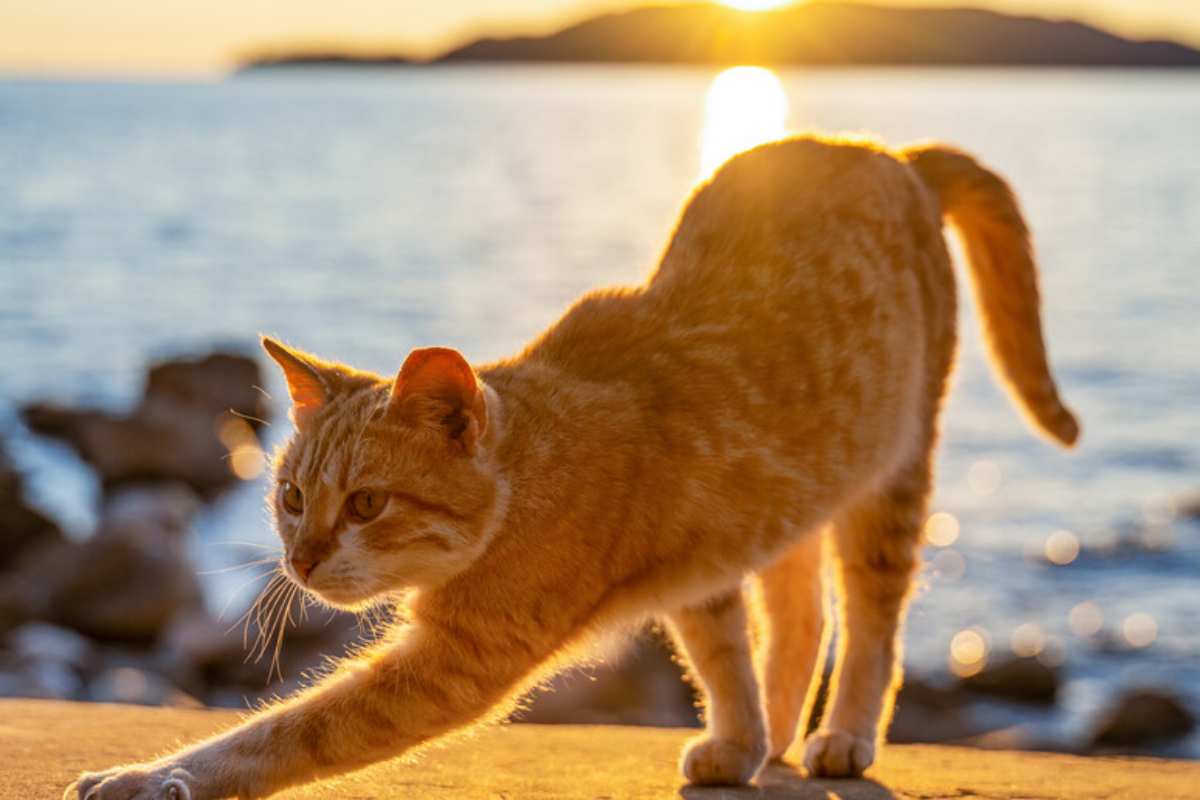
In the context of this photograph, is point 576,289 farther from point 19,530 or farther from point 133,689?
point 133,689

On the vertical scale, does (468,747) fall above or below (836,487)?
below

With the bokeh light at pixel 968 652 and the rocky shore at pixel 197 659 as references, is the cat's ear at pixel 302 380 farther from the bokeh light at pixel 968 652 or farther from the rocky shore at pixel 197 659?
the bokeh light at pixel 968 652

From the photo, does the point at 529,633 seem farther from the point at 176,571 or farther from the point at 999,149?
the point at 999,149

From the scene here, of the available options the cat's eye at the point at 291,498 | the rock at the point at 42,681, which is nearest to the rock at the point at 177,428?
the rock at the point at 42,681

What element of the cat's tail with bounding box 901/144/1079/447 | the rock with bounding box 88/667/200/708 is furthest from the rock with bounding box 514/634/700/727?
the cat's tail with bounding box 901/144/1079/447

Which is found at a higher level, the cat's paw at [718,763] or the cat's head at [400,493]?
the cat's head at [400,493]

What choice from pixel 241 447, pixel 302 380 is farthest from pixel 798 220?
pixel 241 447

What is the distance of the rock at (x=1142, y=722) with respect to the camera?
8.75 meters

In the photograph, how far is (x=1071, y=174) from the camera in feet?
155

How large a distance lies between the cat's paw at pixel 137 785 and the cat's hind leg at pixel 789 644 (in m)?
1.91

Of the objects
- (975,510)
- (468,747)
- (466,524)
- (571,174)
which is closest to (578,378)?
(466,524)

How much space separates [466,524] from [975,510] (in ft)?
35.2

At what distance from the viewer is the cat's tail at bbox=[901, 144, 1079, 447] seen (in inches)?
179

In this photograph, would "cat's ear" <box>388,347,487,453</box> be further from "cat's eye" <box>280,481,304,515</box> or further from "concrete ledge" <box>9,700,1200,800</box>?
"concrete ledge" <box>9,700,1200,800</box>
